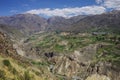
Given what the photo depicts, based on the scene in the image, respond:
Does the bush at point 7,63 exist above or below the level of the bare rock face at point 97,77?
above

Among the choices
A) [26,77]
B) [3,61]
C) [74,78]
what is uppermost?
[3,61]

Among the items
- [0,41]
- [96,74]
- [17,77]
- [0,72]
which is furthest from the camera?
[96,74]

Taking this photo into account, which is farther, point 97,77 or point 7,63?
point 97,77

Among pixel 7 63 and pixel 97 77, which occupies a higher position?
pixel 7 63

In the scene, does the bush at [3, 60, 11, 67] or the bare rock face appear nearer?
the bush at [3, 60, 11, 67]

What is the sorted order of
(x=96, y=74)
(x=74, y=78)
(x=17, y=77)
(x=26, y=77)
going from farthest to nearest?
(x=74, y=78)
(x=96, y=74)
(x=26, y=77)
(x=17, y=77)

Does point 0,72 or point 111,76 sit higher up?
point 0,72

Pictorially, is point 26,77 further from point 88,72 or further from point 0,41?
point 88,72

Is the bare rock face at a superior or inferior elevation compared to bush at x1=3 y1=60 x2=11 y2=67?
inferior

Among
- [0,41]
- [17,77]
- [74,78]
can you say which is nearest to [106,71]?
[74,78]

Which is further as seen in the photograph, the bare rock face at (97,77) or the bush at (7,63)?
the bare rock face at (97,77)

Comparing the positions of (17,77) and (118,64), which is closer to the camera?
(17,77)
